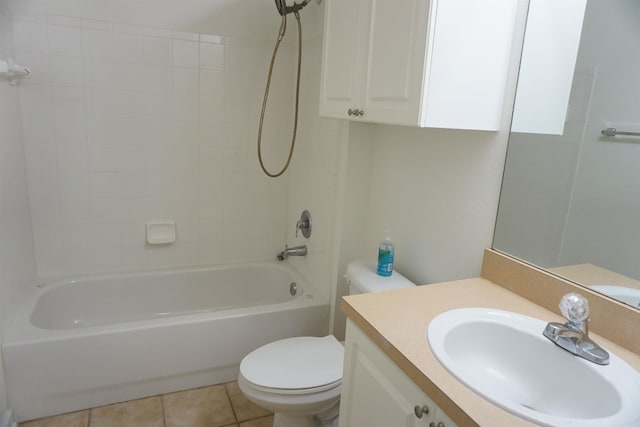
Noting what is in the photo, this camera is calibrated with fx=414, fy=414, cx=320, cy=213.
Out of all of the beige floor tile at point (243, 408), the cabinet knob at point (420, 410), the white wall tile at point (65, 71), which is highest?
the white wall tile at point (65, 71)

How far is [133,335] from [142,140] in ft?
3.63

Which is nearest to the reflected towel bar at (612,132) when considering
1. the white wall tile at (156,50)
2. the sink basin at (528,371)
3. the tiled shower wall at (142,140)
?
the sink basin at (528,371)

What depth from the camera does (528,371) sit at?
1.06 m

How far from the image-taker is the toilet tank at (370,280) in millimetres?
A: 1630

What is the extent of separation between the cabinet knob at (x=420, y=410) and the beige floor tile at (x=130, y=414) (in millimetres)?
1418

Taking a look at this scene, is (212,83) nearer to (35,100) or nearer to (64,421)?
(35,100)

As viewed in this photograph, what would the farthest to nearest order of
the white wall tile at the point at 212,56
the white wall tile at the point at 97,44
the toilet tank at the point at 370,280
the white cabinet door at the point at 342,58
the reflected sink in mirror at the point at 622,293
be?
1. the white wall tile at the point at 212,56
2. the white wall tile at the point at 97,44
3. the toilet tank at the point at 370,280
4. the white cabinet door at the point at 342,58
5. the reflected sink in mirror at the point at 622,293

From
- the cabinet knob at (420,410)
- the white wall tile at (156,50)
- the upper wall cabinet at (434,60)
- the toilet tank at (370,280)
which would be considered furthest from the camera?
the white wall tile at (156,50)

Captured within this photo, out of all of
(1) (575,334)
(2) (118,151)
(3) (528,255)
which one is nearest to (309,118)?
(2) (118,151)

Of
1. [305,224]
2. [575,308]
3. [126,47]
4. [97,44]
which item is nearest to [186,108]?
[126,47]

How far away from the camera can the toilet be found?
1481 mm

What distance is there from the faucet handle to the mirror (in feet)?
0.59

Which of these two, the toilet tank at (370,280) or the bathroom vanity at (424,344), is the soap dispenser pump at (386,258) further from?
the bathroom vanity at (424,344)

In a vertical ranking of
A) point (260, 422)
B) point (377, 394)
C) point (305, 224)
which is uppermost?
point (305, 224)
